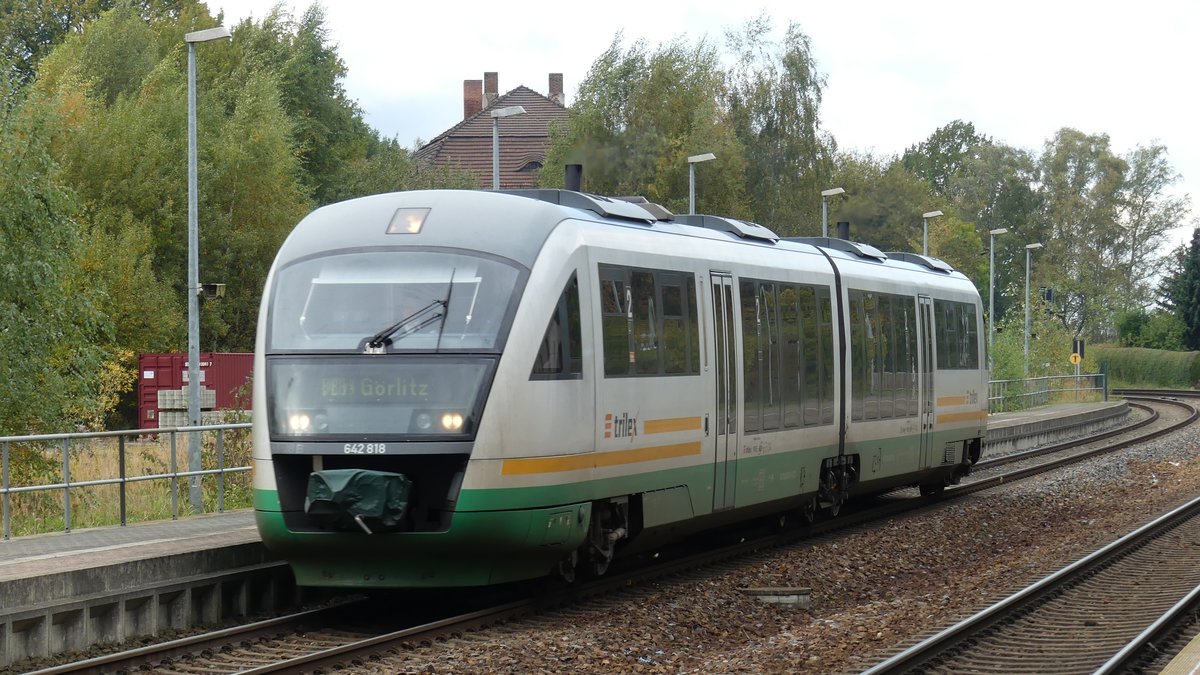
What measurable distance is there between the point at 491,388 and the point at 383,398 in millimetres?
779

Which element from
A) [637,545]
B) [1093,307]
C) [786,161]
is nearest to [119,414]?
[786,161]

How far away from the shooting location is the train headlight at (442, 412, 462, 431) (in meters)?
11.2

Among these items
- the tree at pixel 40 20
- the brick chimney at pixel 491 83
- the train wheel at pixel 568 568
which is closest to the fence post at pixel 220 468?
the train wheel at pixel 568 568

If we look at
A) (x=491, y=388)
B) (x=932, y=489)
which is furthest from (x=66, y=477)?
(x=932, y=489)

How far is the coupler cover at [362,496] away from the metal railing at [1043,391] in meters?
31.5

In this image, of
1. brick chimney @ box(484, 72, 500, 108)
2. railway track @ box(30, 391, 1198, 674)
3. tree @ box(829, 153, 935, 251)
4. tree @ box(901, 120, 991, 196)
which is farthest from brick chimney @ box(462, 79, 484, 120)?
railway track @ box(30, 391, 1198, 674)

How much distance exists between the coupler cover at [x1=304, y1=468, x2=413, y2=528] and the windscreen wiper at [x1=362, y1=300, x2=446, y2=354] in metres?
0.90

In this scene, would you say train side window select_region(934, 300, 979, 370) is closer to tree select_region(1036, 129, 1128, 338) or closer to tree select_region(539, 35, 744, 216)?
tree select_region(539, 35, 744, 216)

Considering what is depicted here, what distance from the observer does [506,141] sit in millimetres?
71375

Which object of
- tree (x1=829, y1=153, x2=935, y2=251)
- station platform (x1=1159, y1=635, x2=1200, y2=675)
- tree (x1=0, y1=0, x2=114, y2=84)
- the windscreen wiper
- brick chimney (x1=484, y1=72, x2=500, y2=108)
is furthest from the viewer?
brick chimney (x1=484, y1=72, x2=500, y2=108)

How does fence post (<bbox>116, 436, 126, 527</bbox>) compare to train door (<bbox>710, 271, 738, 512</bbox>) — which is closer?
train door (<bbox>710, 271, 738, 512</bbox>)

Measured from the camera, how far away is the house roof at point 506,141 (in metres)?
69.5

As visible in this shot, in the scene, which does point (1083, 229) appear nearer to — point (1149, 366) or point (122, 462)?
point (1149, 366)

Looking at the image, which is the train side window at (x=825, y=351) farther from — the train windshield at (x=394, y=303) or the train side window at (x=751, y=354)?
the train windshield at (x=394, y=303)
